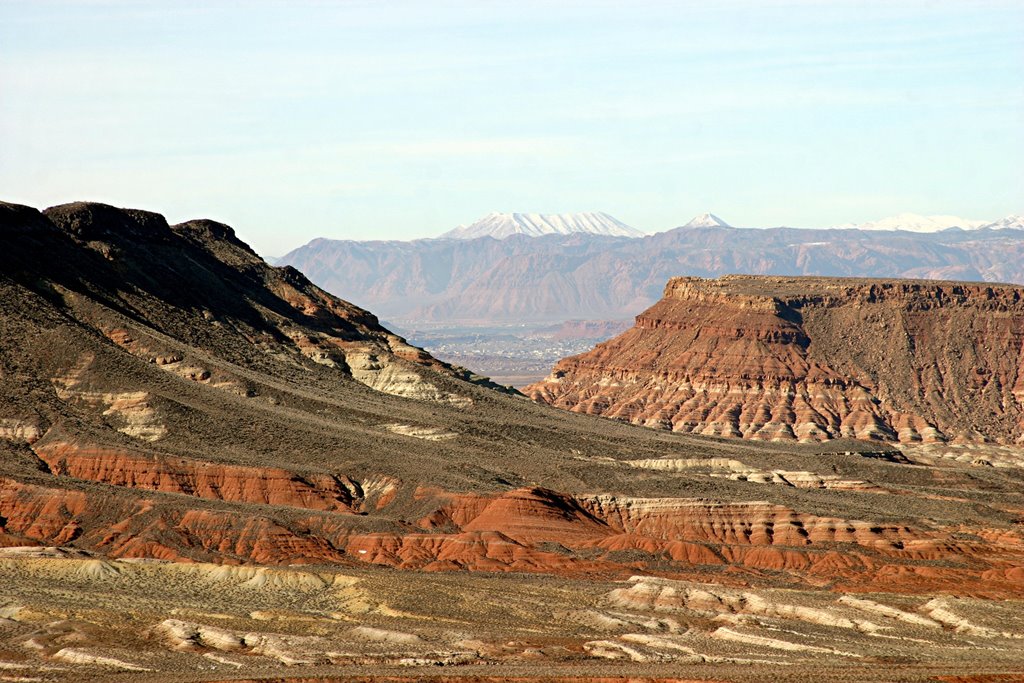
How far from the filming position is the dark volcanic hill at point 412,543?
357 feet

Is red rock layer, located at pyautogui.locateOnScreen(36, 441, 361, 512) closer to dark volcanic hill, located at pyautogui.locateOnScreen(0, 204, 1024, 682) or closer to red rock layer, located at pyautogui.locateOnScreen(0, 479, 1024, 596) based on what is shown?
dark volcanic hill, located at pyautogui.locateOnScreen(0, 204, 1024, 682)

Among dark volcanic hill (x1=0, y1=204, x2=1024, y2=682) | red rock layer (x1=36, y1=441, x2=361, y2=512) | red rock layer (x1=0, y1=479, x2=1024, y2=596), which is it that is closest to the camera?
dark volcanic hill (x1=0, y1=204, x2=1024, y2=682)

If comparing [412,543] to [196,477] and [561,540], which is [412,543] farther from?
[196,477]

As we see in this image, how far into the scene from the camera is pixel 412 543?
148m

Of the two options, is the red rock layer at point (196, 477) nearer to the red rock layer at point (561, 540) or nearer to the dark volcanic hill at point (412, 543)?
the dark volcanic hill at point (412, 543)

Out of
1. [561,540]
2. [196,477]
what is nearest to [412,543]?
[561,540]

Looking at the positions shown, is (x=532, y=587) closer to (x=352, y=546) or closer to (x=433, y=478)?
(x=352, y=546)

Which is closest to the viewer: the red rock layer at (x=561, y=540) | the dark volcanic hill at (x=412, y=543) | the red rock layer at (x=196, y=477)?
the dark volcanic hill at (x=412, y=543)

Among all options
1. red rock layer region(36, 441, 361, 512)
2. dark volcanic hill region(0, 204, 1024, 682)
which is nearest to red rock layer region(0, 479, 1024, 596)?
dark volcanic hill region(0, 204, 1024, 682)

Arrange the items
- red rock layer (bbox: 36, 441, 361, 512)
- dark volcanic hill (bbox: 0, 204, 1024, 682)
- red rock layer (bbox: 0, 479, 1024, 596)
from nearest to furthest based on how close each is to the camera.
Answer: dark volcanic hill (bbox: 0, 204, 1024, 682) < red rock layer (bbox: 0, 479, 1024, 596) < red rock layer (bbox: 36, 441, 361, 512)

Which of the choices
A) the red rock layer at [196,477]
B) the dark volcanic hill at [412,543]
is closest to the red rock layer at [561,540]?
the dark volcanic hill at [412,543]

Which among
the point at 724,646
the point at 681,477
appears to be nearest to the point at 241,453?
the point at 681,477

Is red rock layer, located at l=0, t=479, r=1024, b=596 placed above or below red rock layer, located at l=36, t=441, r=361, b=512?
below

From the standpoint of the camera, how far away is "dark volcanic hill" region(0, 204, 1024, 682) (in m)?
109
